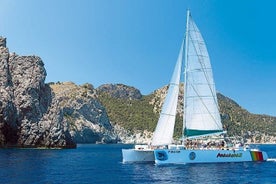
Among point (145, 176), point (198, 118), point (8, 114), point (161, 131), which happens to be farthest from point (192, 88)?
point (8, 114)

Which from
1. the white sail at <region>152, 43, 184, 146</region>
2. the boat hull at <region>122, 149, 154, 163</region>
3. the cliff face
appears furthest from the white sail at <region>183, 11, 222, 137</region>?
the cliff face

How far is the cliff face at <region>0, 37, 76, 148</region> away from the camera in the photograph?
111 metres

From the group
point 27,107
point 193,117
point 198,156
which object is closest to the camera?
point 198,156

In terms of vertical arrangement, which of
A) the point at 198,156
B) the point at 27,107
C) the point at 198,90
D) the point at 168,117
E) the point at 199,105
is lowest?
the point at 198,156

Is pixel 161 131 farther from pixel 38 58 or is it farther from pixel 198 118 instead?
pixel 38 58

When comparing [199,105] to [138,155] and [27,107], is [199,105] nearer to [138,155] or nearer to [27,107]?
[138,155]

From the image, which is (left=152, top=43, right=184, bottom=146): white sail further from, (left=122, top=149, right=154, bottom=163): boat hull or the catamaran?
(left=122, top=149, right=154, bottom=163): boat hull

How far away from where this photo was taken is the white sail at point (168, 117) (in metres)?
57.1

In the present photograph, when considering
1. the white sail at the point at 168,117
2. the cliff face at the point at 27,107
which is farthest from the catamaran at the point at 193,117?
the cliff face at the point at 27,107

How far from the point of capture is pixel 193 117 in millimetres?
60344

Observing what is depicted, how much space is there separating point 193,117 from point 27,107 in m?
67.0

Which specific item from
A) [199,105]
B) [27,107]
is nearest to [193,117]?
[199,105]

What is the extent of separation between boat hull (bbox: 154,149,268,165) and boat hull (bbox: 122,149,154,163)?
12.5ft

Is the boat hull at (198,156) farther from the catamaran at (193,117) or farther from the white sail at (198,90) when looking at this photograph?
the white sail at (198,90)
